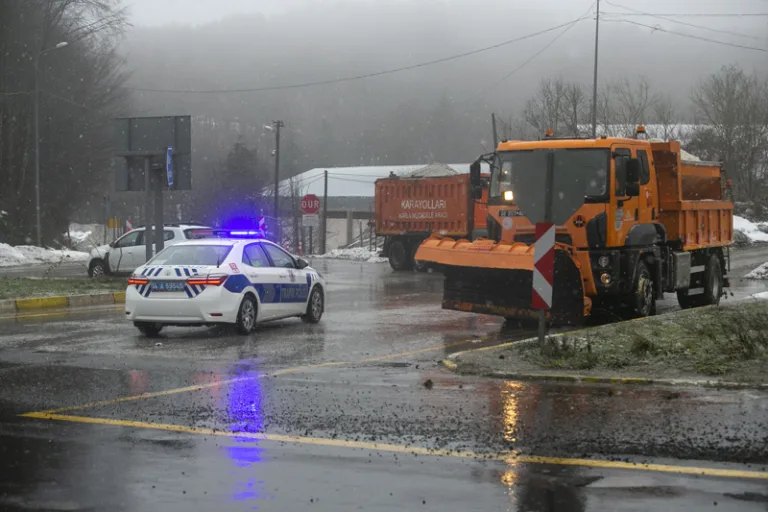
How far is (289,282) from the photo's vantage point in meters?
15.9

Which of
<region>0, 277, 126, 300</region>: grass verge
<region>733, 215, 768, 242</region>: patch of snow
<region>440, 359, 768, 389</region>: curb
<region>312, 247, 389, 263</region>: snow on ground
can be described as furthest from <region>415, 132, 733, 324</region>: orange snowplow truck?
<region>733, 215, 768, 242</region>: patch of snow

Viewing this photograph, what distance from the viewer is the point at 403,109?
419 ft

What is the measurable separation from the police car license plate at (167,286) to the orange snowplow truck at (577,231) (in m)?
3.82

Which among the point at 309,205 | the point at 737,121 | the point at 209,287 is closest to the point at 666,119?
the point at 737,121

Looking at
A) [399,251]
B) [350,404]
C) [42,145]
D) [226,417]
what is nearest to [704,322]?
[350,404]

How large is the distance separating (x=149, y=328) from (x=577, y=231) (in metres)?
6.79

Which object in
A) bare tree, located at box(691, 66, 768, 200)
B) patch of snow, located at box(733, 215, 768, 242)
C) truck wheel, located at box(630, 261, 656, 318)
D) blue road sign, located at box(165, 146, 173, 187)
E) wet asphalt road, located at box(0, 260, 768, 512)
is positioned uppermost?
bare tree, located at box(691, 66, 768, 200)

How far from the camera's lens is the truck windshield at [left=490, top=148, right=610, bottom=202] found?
15.6 m

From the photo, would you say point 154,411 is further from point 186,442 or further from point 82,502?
point 82,502

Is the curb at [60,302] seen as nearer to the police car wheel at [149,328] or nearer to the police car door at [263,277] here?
the police car wheel at [149,328]

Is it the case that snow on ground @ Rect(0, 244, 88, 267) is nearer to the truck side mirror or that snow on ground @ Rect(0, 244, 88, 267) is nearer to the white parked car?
the white parked car

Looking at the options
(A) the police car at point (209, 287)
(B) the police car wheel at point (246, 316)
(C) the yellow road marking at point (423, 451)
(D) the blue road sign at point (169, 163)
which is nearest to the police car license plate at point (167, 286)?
(A) the police car at point (209, 287)

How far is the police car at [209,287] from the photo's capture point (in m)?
14.1

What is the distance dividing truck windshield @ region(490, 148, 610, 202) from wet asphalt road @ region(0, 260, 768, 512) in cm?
449
